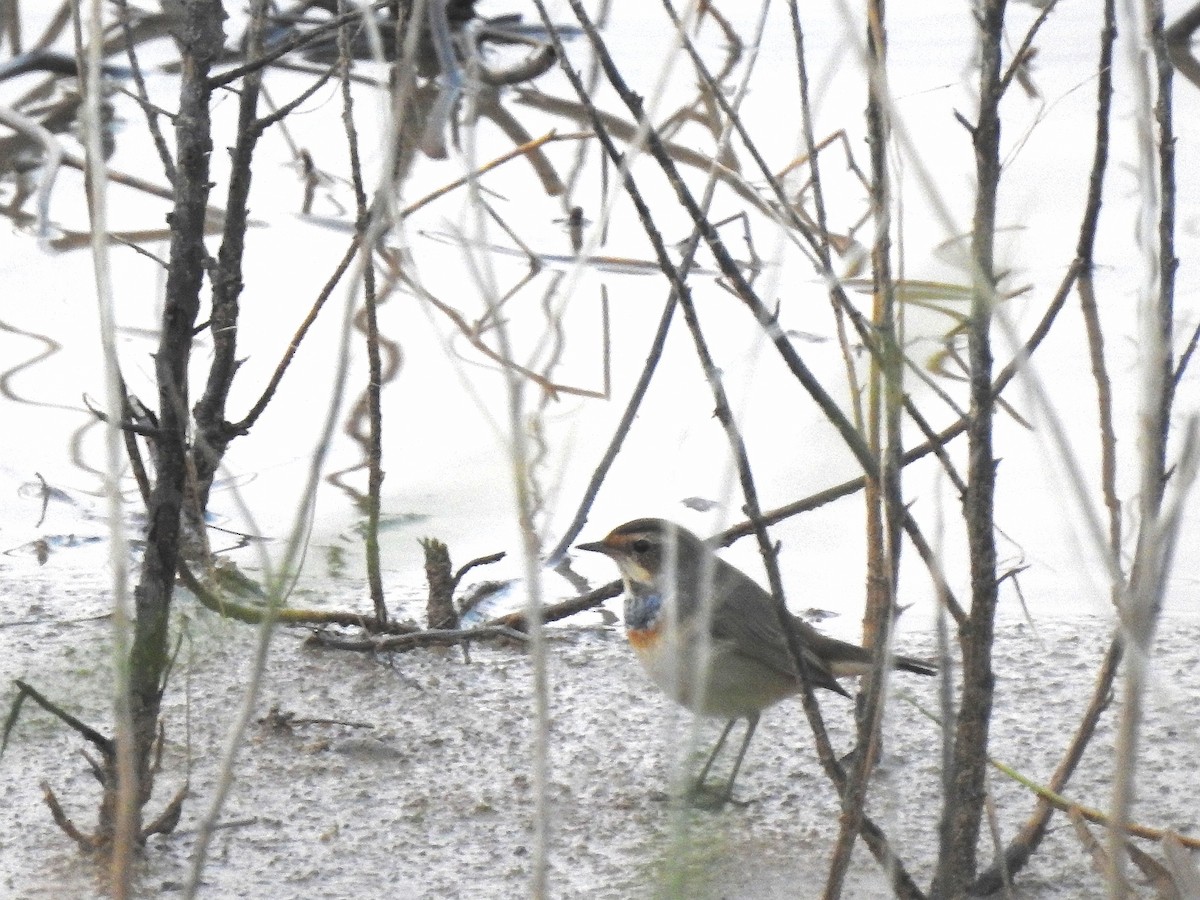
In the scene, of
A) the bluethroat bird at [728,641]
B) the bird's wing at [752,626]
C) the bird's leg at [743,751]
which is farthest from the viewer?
the bird's wing at [752,626]

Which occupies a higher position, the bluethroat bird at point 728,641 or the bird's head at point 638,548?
the bird's head at point 638,548

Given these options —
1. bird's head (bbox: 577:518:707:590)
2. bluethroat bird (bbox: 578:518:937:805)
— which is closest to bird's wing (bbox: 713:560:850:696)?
bluethroat bird (bbox: 578:518:937:805)

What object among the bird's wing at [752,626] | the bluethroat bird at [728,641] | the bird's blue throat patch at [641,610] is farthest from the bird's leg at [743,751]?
the bird's blue throat patch at [641,610]

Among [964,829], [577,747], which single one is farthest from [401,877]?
[964,829]

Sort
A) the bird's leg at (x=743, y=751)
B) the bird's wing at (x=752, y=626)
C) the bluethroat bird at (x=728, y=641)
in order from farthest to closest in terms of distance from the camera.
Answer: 1. the bird's wing at (x=752, y=626)
2. the bluethroat bird at (x=728, y=641)
3. the bird's leg at (x=743, y=751)

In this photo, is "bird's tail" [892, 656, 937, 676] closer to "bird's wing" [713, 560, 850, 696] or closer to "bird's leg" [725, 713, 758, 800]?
"bird's wing" [713, 560, 850, 696]

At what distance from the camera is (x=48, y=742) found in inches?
140

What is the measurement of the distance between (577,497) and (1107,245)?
2.31m

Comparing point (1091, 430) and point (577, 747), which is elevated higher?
point (1091, 430)

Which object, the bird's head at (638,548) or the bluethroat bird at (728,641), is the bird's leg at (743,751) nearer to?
the bluethroat bird at (728,641)

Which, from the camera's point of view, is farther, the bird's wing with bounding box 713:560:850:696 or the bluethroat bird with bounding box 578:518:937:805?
the bird's wing with bounding box 713:560:850:696

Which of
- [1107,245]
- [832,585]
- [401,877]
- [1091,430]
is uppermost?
[1107,245]

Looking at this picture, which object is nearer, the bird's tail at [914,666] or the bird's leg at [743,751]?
the bird's leg at [743,751]

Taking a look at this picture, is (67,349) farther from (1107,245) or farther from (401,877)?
(1107,245)
